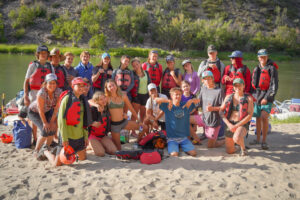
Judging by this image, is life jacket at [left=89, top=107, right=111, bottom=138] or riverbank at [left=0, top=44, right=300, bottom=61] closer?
life jacket at [left=89, top=107, right=111, bottom=138]

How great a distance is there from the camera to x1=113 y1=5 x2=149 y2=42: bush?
53.2 meters

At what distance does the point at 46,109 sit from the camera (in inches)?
183

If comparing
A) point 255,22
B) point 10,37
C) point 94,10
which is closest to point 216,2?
point 255,22

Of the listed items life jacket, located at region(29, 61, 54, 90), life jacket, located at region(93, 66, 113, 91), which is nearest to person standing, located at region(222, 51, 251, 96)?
life jacket, located at region(93, 66, 113, 91)

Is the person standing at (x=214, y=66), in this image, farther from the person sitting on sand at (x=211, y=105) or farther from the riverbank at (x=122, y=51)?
the riverbank at (x=122, y=51)

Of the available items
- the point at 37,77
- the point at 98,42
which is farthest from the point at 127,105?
the point at 98,42

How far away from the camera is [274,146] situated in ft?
18.2

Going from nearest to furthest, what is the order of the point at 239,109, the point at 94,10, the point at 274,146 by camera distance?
the point at 239,109 → the point at 274,146 → the point at 94,10

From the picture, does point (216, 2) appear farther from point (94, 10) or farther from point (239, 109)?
point (239, 109)

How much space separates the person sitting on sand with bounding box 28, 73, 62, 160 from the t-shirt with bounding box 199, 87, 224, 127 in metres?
3.09

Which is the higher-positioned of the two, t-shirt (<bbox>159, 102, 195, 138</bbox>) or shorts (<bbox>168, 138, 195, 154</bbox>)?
t-shirt (<bbox>159, 102, 195, 138</bbox>)

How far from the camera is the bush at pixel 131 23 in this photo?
175ft

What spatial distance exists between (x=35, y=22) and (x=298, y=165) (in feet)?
195

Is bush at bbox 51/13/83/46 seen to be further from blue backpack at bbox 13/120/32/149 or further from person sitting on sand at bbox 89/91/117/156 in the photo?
person sitting on sand at bbox 89/91/117/156
